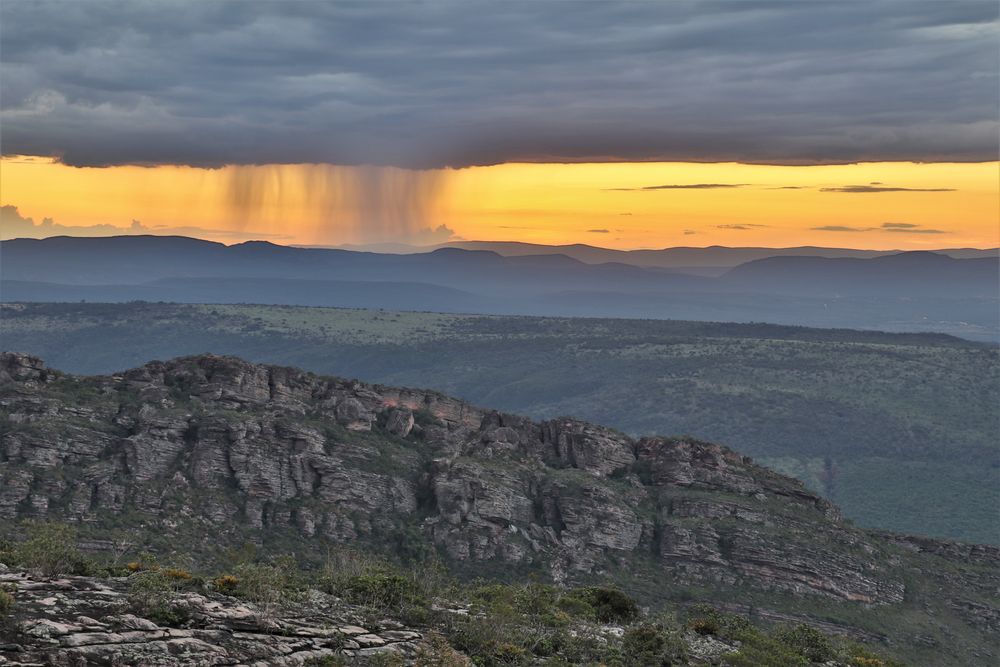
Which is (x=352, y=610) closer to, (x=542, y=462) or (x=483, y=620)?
(x=483, y=620)

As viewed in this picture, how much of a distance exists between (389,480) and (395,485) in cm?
75

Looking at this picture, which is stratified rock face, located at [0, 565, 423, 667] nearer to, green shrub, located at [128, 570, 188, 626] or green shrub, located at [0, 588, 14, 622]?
green shrub, located at [128, 570, 188, 626]

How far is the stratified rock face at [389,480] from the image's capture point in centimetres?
11225

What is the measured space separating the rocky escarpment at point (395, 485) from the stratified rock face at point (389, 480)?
0.57 ft

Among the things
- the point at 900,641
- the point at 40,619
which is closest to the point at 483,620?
the point at 40,619

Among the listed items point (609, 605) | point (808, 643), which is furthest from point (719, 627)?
point (609, 605)

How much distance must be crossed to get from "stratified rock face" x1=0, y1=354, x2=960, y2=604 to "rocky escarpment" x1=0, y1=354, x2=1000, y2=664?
175mm

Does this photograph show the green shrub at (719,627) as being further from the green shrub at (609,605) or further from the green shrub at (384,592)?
the green shrub at (384,592)

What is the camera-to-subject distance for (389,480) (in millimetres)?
122125

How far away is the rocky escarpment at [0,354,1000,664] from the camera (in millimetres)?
111625

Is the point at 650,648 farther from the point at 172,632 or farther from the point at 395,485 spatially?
the point at 395,485

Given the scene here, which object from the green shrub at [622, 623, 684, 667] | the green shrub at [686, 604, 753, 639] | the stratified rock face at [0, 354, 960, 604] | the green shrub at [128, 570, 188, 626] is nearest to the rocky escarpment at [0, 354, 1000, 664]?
the stratified rock face at [0, 354, 960, 604]

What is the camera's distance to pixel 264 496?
11606cm

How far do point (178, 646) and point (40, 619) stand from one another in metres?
5.26
